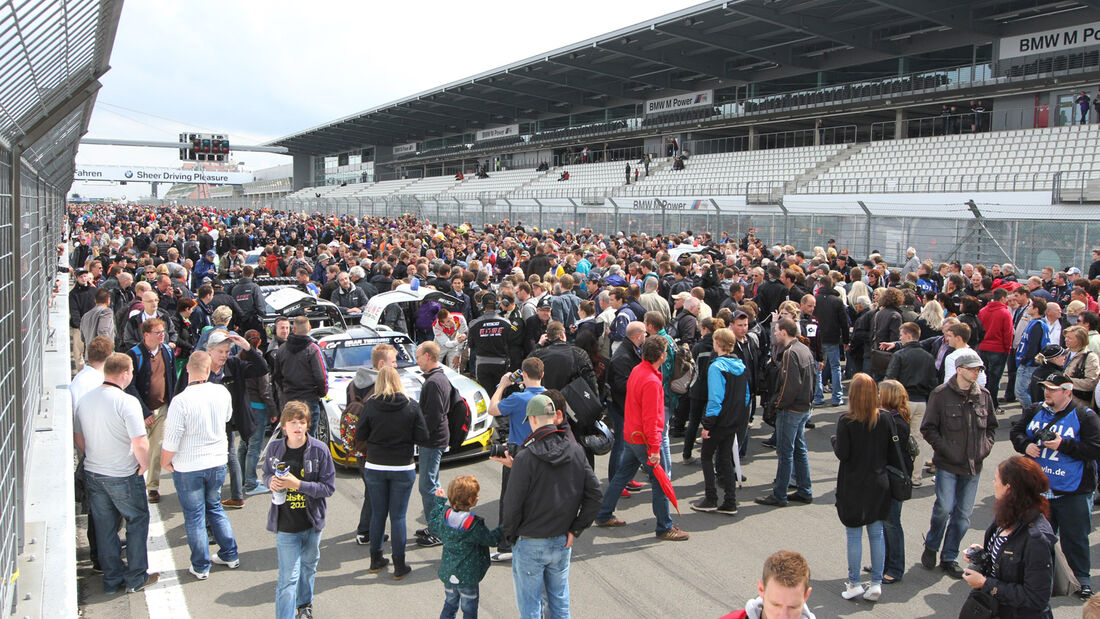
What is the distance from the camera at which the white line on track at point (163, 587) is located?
199 inches

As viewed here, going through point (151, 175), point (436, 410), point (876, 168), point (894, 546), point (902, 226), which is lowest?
point (894, 546)

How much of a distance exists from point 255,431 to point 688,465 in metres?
4.43

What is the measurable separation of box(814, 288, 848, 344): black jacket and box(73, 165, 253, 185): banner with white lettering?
10747cm

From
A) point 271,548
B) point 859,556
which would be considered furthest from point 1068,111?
point 271,548

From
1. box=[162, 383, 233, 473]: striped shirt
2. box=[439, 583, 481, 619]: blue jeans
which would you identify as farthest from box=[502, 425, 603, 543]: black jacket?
box=[162, 383, 233, 473]: striped shirt

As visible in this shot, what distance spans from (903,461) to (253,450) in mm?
5528

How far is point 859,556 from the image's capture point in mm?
5367

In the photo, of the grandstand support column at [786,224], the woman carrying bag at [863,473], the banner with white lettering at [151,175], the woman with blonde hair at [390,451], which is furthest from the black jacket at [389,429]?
the banner with white lettering at [151,175]

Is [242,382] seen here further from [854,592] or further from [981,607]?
[981,607]

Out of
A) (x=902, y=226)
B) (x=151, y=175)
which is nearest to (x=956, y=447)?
(x=902, y=226)

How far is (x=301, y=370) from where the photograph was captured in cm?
714

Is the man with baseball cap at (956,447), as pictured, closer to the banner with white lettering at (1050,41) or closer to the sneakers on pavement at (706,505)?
the sneakers on pavement at (706,505)

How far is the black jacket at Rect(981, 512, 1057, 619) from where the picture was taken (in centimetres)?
370

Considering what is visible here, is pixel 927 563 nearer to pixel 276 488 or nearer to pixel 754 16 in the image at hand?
pixel 276 488
